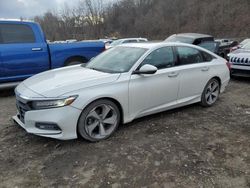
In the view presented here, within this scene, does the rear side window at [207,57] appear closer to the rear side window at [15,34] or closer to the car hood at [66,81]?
the car hood at [66,81]

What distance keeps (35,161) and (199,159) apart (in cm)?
222

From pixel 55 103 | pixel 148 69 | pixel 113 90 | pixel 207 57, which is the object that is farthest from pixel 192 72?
pixel 55 103

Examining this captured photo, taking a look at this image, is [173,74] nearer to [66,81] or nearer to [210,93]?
[210,93]

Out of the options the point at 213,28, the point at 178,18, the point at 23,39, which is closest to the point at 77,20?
the point at 178,18

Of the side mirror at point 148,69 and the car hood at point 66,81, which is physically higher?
the side mirror at point 148,69

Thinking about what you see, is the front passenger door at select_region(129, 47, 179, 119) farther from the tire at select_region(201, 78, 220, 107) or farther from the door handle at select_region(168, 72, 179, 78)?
the tire at select_region(201, 78, 220, 107)

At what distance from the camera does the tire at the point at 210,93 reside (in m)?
5.92

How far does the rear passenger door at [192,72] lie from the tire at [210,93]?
164 mm

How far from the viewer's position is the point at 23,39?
7102 millimetres

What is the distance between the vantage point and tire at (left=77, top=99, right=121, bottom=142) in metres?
4.05

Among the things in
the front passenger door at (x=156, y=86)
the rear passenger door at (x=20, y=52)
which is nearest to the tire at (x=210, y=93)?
the front passenger door at (x=156, y=86)

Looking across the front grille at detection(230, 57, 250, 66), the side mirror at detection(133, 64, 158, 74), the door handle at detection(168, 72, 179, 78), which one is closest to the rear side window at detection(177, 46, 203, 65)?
the door handle at detection(168, 72, 179, 78)

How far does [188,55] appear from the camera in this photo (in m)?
5.59

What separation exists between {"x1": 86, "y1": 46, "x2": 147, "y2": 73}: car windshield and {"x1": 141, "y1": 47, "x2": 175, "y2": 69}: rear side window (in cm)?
17
